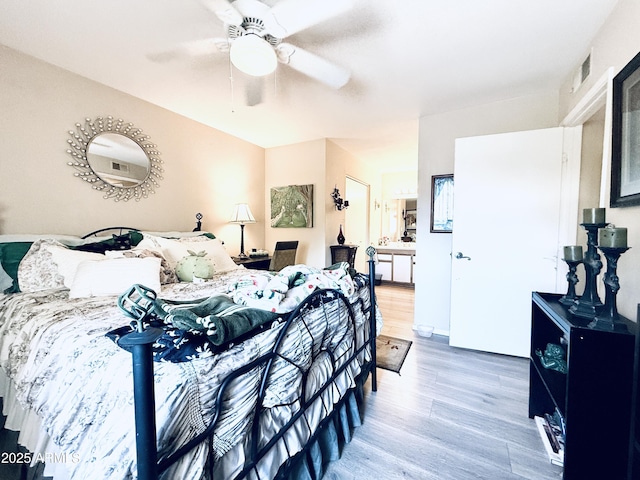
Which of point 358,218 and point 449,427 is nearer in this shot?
point 449,427

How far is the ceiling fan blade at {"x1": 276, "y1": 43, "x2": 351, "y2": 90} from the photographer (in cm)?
158

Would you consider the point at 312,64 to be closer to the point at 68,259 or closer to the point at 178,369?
the point at 178,369

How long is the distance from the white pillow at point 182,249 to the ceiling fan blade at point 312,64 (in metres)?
1.69

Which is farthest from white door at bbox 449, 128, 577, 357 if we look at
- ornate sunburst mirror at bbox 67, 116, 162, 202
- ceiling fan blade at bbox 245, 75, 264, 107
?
ornate sunburst mirror at bbox 67, 116, 162, 202

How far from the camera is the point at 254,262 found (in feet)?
11.1

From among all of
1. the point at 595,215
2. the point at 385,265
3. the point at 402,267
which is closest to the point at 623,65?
the point at 595,215

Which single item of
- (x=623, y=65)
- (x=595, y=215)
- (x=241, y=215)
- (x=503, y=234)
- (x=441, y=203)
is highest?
(x=623, y=65)

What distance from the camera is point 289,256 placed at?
134 inches

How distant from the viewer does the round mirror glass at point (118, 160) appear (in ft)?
7.58

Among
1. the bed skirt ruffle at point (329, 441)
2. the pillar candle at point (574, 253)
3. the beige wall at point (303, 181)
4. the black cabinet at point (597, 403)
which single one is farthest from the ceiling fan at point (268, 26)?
the beige wall at point (303, 181)

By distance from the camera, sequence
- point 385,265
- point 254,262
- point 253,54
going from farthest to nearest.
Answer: point 385,265, point 254,262, point 253,54

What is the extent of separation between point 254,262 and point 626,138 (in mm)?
3255

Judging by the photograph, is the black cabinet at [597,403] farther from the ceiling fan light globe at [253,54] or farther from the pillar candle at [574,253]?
the ceiling fan light globe at [253,54]

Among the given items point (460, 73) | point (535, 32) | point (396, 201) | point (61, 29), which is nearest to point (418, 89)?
point (460, 73)
